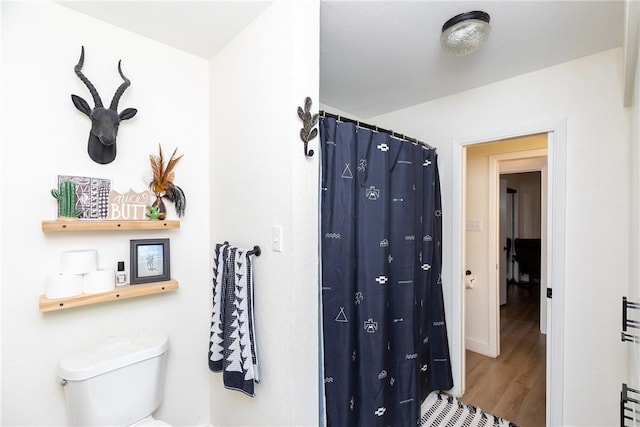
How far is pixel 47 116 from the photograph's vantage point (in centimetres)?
138

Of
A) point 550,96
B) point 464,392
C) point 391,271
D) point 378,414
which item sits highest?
point 550,96

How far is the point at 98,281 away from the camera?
56.0 inches

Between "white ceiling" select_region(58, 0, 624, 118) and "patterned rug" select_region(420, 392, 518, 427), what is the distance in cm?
242

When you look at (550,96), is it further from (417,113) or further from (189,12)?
(189,12)

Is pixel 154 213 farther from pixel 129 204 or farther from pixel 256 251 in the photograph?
pixel 256 251

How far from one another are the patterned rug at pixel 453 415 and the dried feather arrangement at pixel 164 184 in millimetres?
2208

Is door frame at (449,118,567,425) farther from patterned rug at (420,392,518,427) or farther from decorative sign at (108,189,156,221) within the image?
decorative sign at (108,189,156,221)

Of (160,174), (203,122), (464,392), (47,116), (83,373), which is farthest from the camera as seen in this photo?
(464,392)

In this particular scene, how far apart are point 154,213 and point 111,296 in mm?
455

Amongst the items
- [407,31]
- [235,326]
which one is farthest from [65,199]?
[407,31]

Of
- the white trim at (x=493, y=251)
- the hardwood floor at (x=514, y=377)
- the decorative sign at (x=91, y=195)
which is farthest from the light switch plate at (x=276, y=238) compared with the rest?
the white trim at (x=493, y=251)

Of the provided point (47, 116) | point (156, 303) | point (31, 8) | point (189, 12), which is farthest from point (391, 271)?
point (31, 8)

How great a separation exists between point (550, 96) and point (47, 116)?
2842 millimetres

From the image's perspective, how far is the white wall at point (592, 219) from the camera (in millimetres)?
1677
